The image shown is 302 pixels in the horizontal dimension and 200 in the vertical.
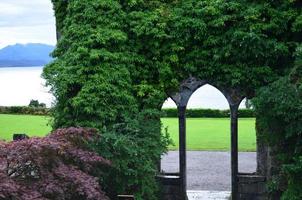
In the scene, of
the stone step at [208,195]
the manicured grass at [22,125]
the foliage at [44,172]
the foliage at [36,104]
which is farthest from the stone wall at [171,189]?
the foliage at [36,104]

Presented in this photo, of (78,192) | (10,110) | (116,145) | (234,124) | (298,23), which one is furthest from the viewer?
(10,110)

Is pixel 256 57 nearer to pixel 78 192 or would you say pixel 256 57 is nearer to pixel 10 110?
pixel 78 192

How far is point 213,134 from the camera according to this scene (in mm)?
23766

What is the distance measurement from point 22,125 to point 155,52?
16.1m

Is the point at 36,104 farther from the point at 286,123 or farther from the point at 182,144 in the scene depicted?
the point at 286,123

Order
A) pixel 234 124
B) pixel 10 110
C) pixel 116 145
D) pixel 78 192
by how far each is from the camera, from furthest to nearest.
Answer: pixel 10 110, pixel 234 124, pixel 116 145, pixel 78 192

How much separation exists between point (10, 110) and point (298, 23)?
2408 centimetres

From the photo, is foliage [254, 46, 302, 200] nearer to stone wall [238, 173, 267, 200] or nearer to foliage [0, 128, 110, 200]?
stone wall [238, 173, 267, 200]

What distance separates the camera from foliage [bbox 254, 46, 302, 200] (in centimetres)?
902

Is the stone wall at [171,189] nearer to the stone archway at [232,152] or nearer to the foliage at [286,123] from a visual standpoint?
the stone archway at [232,152]

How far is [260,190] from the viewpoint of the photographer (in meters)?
11.3

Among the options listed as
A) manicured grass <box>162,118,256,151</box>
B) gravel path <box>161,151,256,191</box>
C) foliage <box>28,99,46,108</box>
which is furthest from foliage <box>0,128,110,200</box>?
foliage <box>28,99,46,108</box>

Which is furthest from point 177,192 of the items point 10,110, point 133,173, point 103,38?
point 10,110

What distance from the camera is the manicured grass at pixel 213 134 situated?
2101 centimetres
